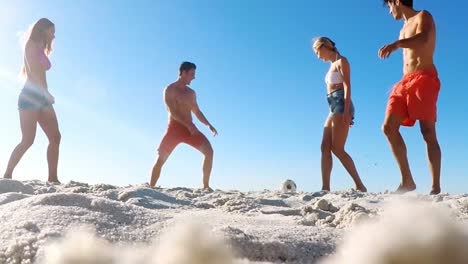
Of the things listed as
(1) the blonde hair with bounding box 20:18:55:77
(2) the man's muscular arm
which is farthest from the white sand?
(2) the man's muscular arm

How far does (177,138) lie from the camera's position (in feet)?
23.8

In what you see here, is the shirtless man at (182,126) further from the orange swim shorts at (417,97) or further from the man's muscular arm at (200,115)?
the orange swim shorts at (417,97)

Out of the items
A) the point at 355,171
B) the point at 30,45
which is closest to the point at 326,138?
the point at 355,171

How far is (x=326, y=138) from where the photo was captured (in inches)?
239

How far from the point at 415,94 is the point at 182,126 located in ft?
11.9

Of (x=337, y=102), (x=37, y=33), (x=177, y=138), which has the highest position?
(x=37, y=33)

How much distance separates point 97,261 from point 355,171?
18.6ft

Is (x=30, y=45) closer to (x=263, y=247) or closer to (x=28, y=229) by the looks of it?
(x=28, y=229)

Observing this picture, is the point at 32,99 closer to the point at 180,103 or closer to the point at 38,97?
the point at 38,97

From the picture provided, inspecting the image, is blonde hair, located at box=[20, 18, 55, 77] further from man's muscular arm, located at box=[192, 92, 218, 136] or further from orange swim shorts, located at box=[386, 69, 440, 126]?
orange swim shorts, located at box=[386, 69, 440, 126]

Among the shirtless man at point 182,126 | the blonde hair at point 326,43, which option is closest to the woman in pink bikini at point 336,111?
the blonde hair at point 326,43

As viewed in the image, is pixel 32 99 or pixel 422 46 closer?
pixel 422 46

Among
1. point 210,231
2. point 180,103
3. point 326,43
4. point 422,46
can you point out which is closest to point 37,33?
point 180,103

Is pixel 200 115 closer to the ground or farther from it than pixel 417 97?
farther from it
